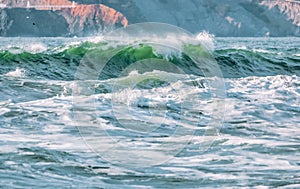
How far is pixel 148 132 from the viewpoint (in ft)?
43.4

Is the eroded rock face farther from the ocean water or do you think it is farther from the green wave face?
the ocean water

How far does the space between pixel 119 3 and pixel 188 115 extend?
596 ft

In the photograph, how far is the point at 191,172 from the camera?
1007 centimetres

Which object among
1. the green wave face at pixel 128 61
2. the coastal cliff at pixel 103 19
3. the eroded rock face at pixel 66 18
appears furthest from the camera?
the coastal cliff at pixel 103 19

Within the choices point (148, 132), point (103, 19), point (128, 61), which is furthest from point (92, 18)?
point (148, 132)

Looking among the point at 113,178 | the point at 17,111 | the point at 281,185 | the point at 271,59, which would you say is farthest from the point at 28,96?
the point at 271,59

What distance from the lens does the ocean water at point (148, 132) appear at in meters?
9.77

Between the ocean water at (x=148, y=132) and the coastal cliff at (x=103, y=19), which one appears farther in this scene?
the coastal cliff at (x=103, y=19)

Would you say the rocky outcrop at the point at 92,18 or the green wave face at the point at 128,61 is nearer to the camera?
the green wave face at the point at 128,61

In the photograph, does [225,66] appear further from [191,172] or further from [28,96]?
[191,172]

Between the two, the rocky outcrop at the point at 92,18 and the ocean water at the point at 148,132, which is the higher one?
the ocean water at the point at 148,132

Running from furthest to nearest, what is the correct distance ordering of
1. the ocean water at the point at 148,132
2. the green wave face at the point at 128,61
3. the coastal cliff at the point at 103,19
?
the coastal cliff at the point at 103,19 < the green wave face at the point at 128,61 < the ocean water at the point at 148,132

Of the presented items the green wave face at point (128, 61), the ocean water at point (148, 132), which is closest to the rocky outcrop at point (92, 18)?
the green wave face at point (128, 61)

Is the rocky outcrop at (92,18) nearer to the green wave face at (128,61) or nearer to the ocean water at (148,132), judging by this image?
the green wave face at (128,61)
